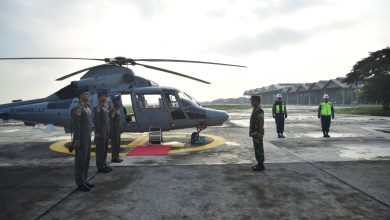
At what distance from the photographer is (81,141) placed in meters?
4.95

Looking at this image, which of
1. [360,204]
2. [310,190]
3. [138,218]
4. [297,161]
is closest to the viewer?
[138,218]

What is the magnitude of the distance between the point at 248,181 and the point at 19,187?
4276 mm

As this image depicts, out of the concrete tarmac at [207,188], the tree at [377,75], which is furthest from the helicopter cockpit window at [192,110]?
the tree at [377,75]

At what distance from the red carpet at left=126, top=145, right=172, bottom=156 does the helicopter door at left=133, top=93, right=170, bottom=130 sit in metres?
0.94

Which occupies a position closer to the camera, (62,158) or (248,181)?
(248,181)

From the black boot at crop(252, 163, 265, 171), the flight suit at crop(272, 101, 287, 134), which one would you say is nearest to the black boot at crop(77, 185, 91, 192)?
the black boot at crop(252, 163, 265, 171)

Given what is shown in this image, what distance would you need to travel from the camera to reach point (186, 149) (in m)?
8.78

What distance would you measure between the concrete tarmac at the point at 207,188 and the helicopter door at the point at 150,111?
2.61 metres

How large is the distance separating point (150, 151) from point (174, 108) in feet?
7.06

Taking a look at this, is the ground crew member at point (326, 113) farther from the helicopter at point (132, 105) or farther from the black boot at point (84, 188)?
the black boot at point (84, 188)

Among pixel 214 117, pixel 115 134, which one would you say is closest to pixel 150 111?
pixel 214 117

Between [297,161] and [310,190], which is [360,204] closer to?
[310,190]

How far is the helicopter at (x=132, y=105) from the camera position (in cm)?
980

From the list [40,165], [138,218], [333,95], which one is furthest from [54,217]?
[333,95]
